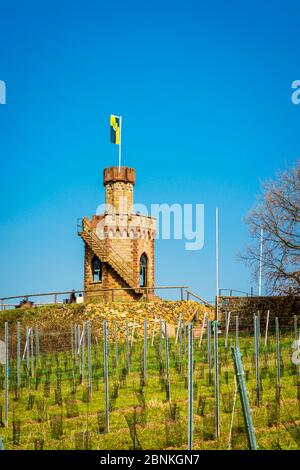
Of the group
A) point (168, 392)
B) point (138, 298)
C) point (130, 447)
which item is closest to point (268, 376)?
point (168, 392)

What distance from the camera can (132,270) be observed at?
46.1m

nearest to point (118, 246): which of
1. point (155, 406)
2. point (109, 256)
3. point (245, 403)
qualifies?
point (109, 256)

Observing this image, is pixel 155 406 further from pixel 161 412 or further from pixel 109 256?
pixel 109 256

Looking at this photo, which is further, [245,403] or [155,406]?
[155,406]

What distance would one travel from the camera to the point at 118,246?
46438 mm

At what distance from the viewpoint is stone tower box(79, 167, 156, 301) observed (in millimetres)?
45281

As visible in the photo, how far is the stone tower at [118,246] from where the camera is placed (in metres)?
45.3

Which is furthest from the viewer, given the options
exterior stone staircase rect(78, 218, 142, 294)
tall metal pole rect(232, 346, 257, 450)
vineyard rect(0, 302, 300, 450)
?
exterior stone staircase rect(78, 218, 142, 294)

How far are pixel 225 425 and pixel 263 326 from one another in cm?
2354

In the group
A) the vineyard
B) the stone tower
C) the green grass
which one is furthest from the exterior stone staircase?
the green grass

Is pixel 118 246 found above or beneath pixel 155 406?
→ above

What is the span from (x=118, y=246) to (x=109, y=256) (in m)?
1.06

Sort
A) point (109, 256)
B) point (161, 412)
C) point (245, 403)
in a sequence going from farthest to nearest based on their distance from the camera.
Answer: point (109, 256) → point (161, 412) → point (245, 403)

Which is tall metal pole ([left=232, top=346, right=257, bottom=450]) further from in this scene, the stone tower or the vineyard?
the stone tower
